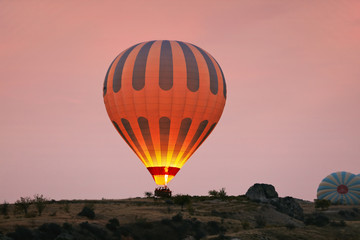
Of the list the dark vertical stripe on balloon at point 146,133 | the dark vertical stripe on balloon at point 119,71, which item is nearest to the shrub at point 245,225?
the dark vertical stripe on balloon at point 146,133

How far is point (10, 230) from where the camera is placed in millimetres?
32531

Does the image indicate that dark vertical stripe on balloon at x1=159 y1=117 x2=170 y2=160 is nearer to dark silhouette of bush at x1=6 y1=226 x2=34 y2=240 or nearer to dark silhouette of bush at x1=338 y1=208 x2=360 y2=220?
dark silhouette of bush at x1=6 y1=226 x2=34 y2=240

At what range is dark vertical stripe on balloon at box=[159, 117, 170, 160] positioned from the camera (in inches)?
2247

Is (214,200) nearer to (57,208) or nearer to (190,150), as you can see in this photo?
(190,150)

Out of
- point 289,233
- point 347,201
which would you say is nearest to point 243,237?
point 289,233

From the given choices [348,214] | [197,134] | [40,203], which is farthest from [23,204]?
[348,214]

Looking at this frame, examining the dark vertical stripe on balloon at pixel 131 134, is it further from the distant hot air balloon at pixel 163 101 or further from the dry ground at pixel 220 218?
the dry ground at pixel 220 218

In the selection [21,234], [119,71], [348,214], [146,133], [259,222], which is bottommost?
[21,234]

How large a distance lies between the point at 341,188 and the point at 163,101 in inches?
1731

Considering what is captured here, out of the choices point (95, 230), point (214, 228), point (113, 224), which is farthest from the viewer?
point (214, 228)

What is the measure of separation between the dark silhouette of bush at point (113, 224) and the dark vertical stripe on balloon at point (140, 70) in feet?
71.1

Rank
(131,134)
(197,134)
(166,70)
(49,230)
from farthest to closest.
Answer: (197,134) → (131,134) → (166,70) → (49,230)

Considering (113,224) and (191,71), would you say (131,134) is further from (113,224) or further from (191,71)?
(113,224)

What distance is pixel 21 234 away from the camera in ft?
102
